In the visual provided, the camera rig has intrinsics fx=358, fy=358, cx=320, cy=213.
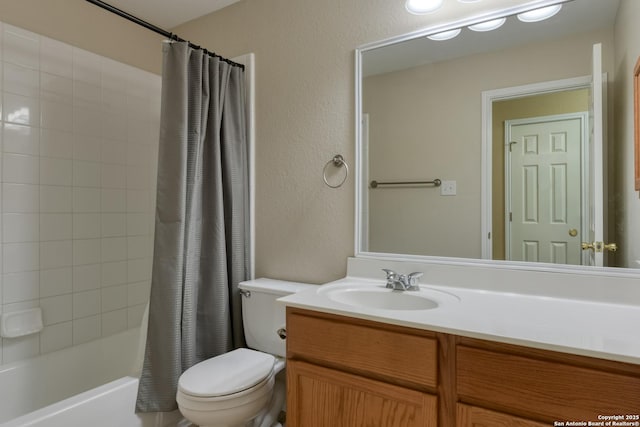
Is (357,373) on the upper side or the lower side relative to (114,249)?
lower

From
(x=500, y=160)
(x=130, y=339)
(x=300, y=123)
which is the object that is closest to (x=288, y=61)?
(x=300, y=123)

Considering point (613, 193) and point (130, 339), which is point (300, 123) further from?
point (130, 339)

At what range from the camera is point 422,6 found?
1.56 metres

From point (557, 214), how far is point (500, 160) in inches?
11.3

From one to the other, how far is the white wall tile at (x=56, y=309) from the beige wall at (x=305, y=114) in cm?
107

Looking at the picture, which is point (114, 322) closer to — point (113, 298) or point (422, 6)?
point (113, 298)

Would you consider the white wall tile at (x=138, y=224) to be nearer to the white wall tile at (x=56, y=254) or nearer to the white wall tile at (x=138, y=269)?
the white wall tile at (x=138, y=269)

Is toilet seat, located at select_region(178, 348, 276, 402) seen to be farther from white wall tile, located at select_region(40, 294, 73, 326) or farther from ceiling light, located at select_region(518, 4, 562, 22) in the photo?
ceiling light, located at select_region(518, 4, 562, 22)

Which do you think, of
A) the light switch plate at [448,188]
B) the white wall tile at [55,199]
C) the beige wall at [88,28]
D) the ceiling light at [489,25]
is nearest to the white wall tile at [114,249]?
the white wall tile at [55,199]

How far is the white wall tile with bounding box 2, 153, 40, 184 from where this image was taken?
1.77m

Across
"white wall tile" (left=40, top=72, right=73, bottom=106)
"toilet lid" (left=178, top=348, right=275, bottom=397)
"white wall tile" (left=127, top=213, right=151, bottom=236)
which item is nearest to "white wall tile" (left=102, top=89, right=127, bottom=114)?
"white wall tile" (left=40, top=72, right=73, bottom=106)

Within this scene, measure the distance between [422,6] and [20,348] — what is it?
2.52m

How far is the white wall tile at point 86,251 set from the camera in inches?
80.1

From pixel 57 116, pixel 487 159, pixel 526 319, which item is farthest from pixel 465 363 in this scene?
pixel 57 116
